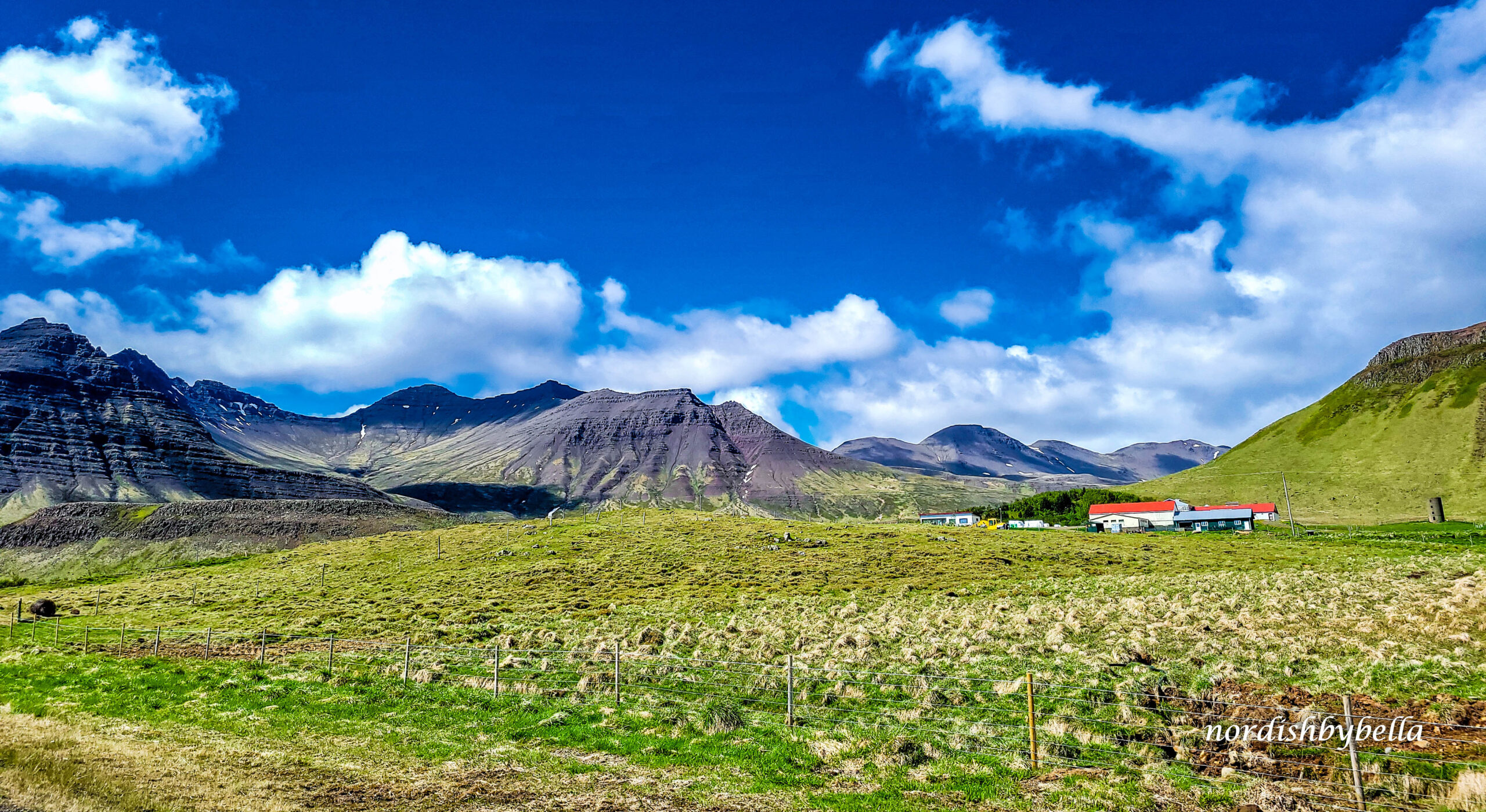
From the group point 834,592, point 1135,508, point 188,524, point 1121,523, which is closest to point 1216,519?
point 1135,508

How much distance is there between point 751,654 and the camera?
3269 cm

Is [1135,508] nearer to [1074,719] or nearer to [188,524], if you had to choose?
[1074,719]

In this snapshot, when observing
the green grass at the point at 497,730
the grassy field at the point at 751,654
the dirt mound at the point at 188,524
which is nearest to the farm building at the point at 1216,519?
the grassy field at the point at 751,654

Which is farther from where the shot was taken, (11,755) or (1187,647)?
(1187,647)

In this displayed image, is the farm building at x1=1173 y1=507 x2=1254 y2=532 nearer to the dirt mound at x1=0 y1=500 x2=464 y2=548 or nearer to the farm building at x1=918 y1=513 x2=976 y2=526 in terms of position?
the farm building at x1=918 y1=513 x2=976 y2=526

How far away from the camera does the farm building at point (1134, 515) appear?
138125mm

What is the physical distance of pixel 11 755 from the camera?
1634 centimetres

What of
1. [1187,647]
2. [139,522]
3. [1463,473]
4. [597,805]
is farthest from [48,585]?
[1463,473]

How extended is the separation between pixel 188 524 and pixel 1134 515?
19352cm

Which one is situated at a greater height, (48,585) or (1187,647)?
(1187,647)

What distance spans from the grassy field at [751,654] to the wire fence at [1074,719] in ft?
3.42

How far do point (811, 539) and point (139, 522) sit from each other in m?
147

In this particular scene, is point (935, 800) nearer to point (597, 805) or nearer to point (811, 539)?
point (597, 805)

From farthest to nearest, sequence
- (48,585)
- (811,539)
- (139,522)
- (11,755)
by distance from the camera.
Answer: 1. (139,522)
2. (48,585)
3. (811,539)
4. (11,755)
